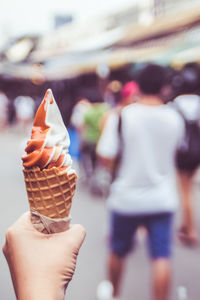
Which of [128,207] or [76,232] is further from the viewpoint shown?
[128,207]

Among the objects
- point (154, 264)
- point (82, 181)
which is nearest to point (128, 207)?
point (154, 264)

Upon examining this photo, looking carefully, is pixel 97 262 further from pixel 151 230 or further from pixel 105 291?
pixel 151 230

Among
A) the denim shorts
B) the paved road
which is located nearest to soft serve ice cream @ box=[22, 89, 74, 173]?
the denim shorts

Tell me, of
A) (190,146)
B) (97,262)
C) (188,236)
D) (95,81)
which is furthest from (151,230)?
(95,81)

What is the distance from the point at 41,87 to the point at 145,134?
2304 cm

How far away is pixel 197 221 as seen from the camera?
16.7 ft

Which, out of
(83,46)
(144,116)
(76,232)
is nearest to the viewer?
(76,232)

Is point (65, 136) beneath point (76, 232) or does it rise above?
above

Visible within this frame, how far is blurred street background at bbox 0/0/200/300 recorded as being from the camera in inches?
144

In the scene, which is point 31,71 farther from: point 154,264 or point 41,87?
point 154,264

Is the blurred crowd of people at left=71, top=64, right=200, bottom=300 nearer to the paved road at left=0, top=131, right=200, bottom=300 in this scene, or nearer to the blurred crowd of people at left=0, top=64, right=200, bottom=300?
the blurred crowd of people at left=0, top=64, right=200, bottom=300

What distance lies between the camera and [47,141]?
144 cm

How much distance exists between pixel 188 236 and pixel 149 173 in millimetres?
2020

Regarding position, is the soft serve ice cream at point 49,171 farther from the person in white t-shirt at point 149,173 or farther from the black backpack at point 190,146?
the black backpack at point 190,146
